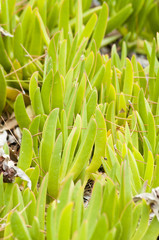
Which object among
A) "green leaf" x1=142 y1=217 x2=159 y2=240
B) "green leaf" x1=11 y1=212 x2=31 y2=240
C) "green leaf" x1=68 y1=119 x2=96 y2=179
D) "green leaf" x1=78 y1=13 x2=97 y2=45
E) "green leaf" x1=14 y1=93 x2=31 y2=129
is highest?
"green leaf" x1=78 y1=13 x2=97 y2=45

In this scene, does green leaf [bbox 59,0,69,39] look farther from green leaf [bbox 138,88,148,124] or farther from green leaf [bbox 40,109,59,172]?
green leaf [bbox 40,109,59,172]

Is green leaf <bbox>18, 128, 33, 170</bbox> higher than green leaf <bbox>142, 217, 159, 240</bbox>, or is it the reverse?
green leaf <bbox>18, 128, 33, 170</bbox>

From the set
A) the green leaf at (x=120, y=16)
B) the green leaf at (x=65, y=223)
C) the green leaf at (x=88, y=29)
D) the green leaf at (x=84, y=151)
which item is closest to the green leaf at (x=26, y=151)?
the green leaf at (x=84, y=151)

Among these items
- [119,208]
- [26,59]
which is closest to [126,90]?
[26,59]

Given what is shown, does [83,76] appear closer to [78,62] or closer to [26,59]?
[78,62]

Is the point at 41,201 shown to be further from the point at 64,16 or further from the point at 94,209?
the point at 64,16

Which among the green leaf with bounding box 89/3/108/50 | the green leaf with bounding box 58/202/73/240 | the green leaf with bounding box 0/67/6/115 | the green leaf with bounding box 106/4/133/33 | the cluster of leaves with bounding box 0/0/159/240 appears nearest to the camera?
the green leaf with bounding box 58/202/73/240

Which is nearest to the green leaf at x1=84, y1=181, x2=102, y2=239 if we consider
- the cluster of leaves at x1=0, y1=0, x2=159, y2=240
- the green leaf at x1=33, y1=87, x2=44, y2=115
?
the cluster of leaves at x1=0, y1=0, x2=159, y2=240

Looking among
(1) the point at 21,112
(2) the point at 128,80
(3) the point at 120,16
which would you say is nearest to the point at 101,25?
(2) the point at 128,80
